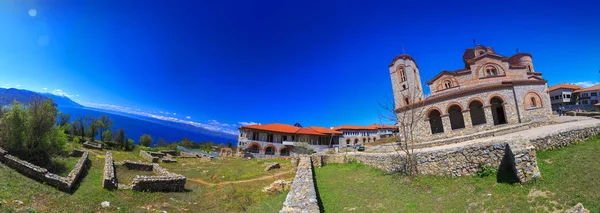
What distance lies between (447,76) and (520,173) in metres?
29.0

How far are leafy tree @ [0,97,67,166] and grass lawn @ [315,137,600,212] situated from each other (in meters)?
19.2

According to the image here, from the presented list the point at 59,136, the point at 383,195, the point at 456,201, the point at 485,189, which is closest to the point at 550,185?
the point at 485,189

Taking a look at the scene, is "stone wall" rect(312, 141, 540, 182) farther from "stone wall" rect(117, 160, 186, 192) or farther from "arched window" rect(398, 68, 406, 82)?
"arched window" rect(398, 68, 406, 82)

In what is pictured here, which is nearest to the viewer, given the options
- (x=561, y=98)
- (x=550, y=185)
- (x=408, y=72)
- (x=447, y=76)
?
(x=550, y=185)

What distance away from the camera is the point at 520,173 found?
7.55m

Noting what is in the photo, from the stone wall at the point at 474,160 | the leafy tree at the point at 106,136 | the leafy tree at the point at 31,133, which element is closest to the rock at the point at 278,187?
the stone wall at the point at 474,160

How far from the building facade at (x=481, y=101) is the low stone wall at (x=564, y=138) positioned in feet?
30.9

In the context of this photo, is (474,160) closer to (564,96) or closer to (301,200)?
(301,200)

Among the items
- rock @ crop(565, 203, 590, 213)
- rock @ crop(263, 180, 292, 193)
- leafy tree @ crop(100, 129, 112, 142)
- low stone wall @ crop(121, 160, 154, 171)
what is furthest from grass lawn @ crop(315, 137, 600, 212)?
leafy tree @ crop(100, 129, 112, 142)

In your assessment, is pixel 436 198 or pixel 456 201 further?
pixel 436 198

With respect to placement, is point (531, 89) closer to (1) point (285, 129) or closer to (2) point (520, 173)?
(2) point (520, 173)

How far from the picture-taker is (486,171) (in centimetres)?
880

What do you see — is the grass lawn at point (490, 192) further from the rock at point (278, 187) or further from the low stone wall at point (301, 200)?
the rock at point (278, 187)

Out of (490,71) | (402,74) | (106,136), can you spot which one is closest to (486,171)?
(490,71)
